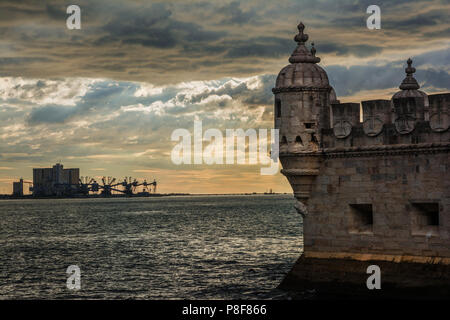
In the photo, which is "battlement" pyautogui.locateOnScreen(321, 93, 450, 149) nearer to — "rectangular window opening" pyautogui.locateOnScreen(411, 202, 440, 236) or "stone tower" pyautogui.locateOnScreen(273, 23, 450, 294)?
"stone tower" pyautogui.locateOnScreen(273, 23, 450, 294)

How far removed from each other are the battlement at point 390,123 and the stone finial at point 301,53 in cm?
237

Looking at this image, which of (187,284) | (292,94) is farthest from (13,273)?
(292,94)

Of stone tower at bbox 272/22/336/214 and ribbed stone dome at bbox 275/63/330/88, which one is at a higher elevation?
ribbed stone dome at bbox 275/63/330/88

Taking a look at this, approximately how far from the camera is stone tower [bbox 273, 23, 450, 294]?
26.6 meters

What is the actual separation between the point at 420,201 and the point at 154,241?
168 feet

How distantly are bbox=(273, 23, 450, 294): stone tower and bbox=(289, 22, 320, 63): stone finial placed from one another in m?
0.04

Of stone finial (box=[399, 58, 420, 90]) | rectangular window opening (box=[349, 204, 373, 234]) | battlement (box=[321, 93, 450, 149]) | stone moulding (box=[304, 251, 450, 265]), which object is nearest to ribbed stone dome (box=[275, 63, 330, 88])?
battlement (box=[321, 93, 450, 149])

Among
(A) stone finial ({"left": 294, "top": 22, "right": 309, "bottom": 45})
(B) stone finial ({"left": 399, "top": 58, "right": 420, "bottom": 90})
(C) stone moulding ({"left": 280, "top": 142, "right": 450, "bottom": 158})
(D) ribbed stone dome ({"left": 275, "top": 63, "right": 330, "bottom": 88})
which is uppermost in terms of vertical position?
(A) stone finial ({"left": 294, "top": 22, "right": 309, "bottom": 45})

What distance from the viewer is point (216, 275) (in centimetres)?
4269

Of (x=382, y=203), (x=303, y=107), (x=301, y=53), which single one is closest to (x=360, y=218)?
(x=382, y=203)

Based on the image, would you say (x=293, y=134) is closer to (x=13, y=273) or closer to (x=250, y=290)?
(x=250, y=290)

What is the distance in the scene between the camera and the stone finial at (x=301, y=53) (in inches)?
1196

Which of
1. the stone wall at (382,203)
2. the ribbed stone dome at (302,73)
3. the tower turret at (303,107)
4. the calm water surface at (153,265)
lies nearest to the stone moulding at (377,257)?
the stone wall at (382,203)

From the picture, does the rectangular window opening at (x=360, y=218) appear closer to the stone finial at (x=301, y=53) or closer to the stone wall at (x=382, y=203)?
the stone wall at (x=382, y=203)
